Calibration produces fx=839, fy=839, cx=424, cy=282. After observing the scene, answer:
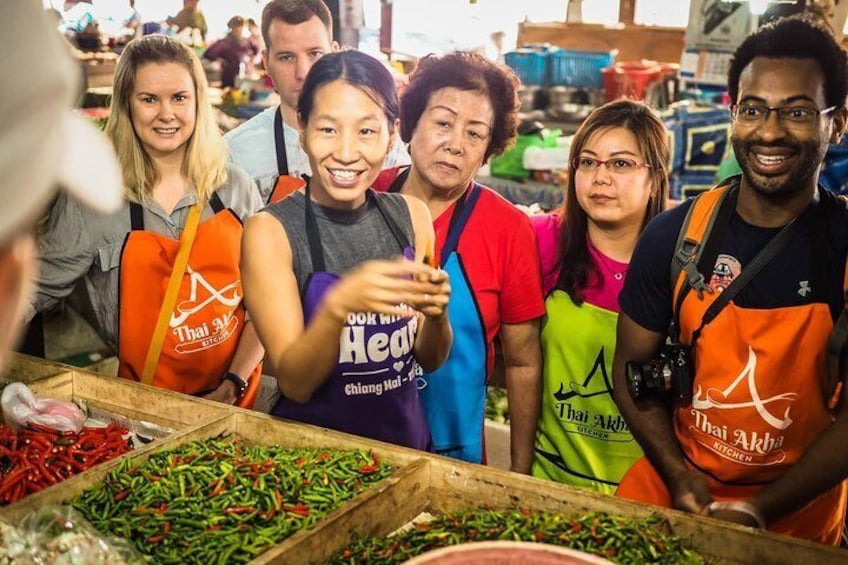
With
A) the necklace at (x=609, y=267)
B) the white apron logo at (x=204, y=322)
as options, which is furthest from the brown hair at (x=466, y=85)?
the white apron logo at (x=204, y=322)

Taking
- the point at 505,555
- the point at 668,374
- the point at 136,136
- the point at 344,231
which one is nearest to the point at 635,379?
the point at 668,374

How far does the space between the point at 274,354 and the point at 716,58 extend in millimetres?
3126

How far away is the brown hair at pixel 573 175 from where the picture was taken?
104 inches

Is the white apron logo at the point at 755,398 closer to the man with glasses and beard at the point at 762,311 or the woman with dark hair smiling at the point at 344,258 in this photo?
the man with glasses and beard at the point at 762,311

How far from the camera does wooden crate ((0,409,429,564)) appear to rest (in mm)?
1791

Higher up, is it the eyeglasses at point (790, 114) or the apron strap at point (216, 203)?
the eyeglasses at point (790, 114)

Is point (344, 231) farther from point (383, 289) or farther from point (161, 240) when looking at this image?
point (161, 240)

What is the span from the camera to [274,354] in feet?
7.30

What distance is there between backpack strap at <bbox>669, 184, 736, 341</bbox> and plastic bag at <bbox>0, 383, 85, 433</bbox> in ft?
5.98

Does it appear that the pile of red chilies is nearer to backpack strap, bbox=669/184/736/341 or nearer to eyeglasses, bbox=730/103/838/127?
backpack strap, bbox=669/184/736/341

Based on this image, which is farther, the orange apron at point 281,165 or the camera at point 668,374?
the orange apron at point 281,165

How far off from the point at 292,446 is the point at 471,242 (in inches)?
33.4

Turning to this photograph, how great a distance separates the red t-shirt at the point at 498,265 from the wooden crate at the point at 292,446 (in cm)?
66

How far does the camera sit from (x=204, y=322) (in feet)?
9.61
